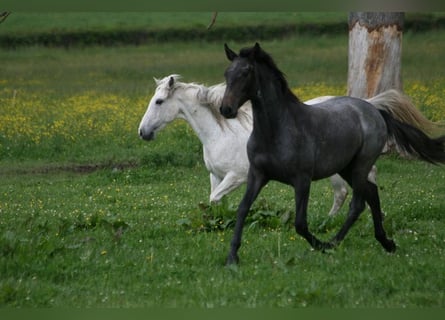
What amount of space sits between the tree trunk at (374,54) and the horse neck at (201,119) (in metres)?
5.26

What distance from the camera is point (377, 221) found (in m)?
8.19

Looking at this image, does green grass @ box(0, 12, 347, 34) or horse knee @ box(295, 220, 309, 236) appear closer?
horse knee @ box(295, 220, 309, 236)

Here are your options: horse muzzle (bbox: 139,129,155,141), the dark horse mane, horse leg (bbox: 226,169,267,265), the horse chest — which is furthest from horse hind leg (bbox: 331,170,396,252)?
horse muzzle (bbox: 139,129,155,141)

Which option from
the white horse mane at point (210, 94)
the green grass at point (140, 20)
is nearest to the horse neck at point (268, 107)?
the white horse mane at point (210, 94)

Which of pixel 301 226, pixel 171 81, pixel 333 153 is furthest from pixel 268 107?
pixel 171 81

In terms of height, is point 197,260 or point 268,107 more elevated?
point 268,107

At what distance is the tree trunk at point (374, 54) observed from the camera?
15000 mm

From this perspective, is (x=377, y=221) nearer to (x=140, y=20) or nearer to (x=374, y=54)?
(x=374, y=54)

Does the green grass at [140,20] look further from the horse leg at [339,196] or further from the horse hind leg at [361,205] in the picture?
the horse hind leg at [361,205]

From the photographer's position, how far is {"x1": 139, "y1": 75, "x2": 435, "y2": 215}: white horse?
33.9 feet

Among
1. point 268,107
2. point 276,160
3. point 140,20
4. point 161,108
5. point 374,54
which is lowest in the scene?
point 140,20

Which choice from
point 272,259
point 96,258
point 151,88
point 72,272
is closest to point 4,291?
point 72,272

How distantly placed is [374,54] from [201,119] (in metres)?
5.56

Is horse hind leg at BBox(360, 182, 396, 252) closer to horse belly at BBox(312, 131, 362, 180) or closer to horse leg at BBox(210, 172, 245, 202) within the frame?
horse belly at BBox(312, 131, 362, 180)
